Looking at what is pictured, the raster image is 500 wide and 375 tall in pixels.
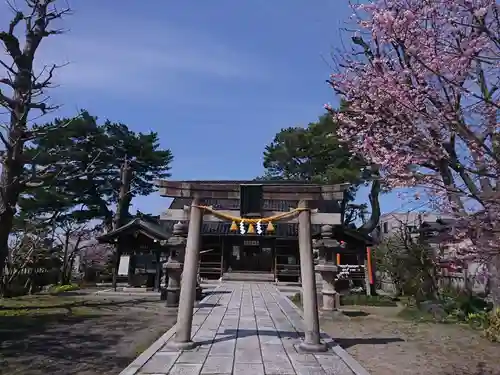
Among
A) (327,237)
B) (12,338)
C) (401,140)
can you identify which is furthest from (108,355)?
(327,237)

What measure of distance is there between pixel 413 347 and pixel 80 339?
20.2 feet

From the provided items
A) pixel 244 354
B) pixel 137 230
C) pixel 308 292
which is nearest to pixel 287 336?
pixel 308 292

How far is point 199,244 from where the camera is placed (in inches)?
295

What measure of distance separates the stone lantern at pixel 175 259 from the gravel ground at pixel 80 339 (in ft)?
1.70

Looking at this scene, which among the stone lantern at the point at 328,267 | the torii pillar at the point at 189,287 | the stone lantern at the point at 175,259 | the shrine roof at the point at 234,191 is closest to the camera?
the torii pillar at the point at 189,287

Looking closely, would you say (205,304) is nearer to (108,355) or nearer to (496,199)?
(108,355)

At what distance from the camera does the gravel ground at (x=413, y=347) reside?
21.6 ft

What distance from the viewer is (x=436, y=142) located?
17.3 ft

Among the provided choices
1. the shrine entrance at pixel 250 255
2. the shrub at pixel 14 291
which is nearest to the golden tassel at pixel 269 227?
the shrub at pixel 14 291

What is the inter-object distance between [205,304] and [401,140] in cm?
895

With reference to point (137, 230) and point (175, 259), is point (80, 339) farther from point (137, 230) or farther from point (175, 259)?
point (137, 230)

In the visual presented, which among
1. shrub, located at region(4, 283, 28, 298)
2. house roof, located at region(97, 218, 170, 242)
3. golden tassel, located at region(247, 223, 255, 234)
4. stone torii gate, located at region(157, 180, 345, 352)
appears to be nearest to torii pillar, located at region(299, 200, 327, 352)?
stone torii gate, located at region(157, 180, 345, 352)

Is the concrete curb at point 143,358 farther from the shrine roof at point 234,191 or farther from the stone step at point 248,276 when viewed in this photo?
the stone step at point 248,276

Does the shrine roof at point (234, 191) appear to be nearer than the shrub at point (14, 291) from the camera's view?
Yes
